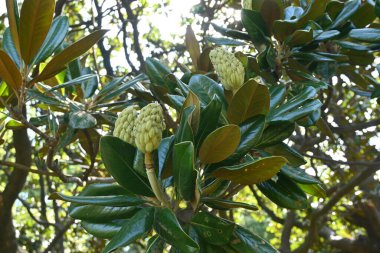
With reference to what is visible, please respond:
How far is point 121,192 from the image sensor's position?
127cm

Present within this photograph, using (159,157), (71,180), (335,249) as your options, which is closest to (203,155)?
(159,157)

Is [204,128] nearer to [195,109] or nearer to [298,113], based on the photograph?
[195,109]

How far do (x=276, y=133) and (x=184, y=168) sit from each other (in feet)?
1.11

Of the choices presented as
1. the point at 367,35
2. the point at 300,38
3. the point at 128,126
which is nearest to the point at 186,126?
the point at 128,126

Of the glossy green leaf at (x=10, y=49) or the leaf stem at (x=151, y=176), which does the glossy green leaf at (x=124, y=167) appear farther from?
the glossy green leaf at (x=10, y=49)

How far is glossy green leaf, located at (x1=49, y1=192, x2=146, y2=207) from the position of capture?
1.12m

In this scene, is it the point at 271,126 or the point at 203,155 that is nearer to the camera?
the point at 203,155

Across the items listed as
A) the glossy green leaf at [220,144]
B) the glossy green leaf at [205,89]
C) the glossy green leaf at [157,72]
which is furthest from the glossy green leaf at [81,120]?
the glossy green leaf at [220,144]

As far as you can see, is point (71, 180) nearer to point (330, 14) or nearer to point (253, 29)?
point (253, 29)

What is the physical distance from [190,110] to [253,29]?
724 millimetres

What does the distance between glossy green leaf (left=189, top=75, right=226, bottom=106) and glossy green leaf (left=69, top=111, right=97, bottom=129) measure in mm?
528

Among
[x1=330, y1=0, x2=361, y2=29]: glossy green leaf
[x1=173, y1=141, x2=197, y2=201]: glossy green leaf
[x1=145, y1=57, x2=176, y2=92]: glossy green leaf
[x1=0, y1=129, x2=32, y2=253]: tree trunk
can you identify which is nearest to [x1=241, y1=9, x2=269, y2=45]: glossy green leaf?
[x1=330, y1=0, x2=361, y2=29]: glossy green leaf

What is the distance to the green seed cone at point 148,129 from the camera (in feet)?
3.60

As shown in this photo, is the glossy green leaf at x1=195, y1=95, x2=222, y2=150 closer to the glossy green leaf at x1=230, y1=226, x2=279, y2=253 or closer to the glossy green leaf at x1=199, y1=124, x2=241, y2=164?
the glossy green leaf at x1=199, y1=124, x2=241, y2=164
